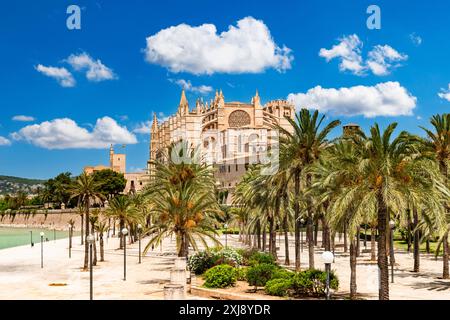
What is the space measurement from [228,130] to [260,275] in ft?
302

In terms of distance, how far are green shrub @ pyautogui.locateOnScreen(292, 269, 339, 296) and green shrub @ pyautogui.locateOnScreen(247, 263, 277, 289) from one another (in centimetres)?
177

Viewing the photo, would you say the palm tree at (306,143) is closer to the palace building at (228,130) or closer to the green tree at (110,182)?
the palace building at (228,130)

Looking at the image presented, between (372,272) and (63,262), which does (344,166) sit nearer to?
(372,272)

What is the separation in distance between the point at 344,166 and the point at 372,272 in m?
13.5

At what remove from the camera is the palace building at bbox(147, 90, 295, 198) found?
108750 mm

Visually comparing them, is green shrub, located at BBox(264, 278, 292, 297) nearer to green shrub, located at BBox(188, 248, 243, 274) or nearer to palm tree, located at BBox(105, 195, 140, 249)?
green shrub, located at BBox(188, 248, 243, 274)

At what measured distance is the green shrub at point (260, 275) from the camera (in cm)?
2130

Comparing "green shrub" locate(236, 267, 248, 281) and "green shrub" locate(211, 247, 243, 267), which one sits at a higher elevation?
"green shrub" locate(211, 247, 243, 267)

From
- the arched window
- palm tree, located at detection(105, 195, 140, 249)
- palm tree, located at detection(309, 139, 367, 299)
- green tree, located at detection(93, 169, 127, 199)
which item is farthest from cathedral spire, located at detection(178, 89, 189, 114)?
palm tree, located at detection(309, 139, 367, 299)

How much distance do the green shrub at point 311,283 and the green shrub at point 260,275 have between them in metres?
1.77

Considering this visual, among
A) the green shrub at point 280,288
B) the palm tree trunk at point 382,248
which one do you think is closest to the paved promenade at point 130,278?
the green shrub at point 280,288
